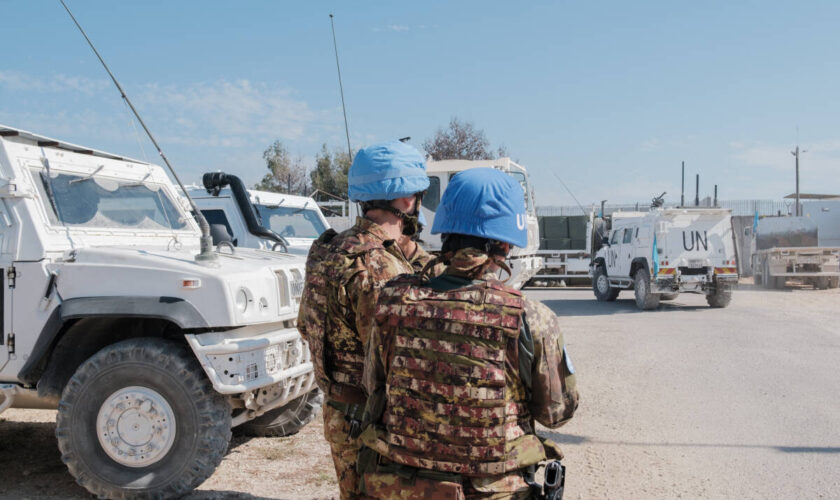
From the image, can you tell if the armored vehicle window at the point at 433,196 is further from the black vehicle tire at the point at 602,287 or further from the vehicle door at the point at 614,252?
the black vehicle tire at the point at 602,287

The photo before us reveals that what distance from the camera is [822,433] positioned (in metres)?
5.60

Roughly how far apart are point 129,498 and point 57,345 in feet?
3.40

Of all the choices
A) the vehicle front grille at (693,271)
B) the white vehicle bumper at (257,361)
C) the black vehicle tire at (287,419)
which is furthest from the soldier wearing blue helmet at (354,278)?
the vehicle front grille at (693,271)

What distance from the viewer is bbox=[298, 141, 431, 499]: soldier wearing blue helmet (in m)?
2.54

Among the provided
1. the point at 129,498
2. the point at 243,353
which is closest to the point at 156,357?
the point at 243,353

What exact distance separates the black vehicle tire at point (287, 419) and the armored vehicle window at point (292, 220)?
12.1ft

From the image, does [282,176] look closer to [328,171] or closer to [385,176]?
[328,171]

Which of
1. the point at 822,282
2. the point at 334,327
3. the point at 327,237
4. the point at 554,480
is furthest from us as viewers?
the point at 822,282

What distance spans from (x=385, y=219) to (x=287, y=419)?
3.14m

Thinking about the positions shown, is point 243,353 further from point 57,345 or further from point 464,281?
point 464,281

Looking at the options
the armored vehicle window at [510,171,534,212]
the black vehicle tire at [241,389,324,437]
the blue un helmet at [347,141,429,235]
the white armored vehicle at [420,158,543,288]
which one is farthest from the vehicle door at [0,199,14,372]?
the armored vehicle window at [510,171,534,212]

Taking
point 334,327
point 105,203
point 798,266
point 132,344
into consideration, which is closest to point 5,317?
point 132,344

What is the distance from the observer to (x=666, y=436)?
5562 mm

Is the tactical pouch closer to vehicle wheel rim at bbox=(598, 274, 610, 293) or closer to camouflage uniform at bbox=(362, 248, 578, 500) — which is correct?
camouflage uniform at bbox=(362, 248, 578, 500)
